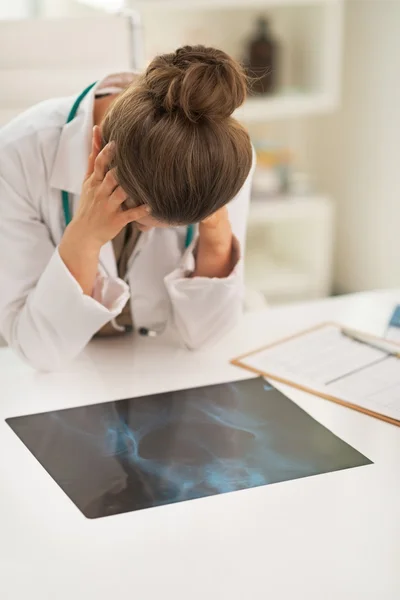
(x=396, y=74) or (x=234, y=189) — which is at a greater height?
(x=234, y=189)

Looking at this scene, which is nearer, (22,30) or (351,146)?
(22,30)

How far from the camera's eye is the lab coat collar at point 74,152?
1354mm

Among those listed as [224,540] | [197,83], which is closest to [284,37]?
[197,83]

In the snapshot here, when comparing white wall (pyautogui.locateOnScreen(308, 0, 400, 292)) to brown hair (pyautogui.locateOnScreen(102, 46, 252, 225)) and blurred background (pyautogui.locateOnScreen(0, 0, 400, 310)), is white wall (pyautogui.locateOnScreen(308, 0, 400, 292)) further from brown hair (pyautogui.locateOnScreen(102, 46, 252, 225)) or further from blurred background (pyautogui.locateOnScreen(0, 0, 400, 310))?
brown hair (pyautogui.locateOnScreen(102, 46, 252, 225))

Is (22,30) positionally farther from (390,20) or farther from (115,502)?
(390,20)

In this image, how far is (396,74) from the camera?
10.2 feet

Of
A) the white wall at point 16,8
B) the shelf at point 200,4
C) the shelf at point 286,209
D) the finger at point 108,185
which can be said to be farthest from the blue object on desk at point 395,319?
the white wall at point 16,8

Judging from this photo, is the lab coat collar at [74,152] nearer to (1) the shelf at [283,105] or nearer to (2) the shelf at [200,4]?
(2) the shelf at [200,4]

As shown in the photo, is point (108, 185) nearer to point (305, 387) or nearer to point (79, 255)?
point (79, 255)

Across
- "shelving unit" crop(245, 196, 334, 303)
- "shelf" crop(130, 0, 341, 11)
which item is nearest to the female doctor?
"shelf" crop(130, 0, 341, 11)

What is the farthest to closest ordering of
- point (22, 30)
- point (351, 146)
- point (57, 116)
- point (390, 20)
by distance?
point (351, 146), point (390, 20), point (22, 30), point (57, 116)

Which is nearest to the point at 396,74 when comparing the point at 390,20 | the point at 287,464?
the point at 390,20

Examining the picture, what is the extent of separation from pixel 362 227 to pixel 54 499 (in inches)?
101

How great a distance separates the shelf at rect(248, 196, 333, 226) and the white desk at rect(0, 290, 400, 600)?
72.7 inches
